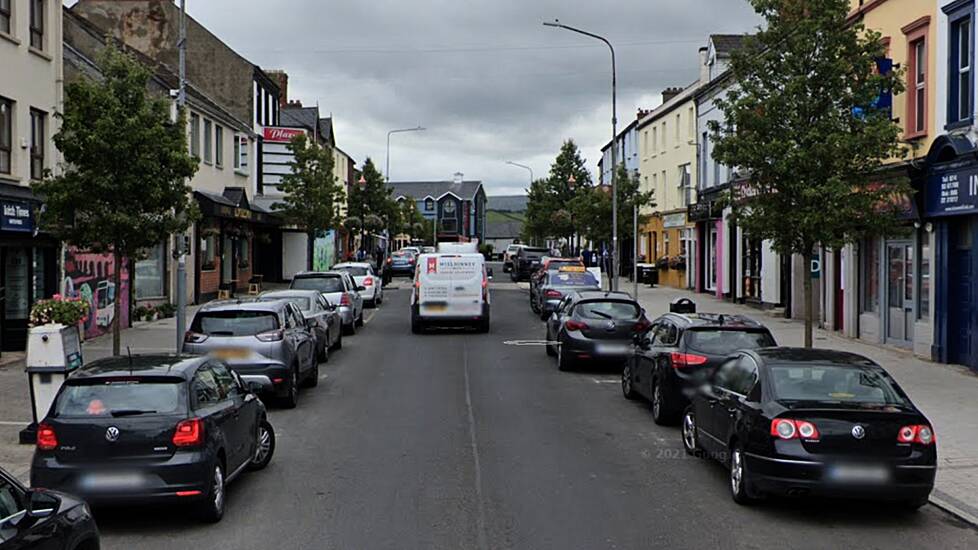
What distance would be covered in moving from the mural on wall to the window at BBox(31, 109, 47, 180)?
192 centimetres

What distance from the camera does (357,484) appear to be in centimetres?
1000

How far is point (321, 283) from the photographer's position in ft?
86.9

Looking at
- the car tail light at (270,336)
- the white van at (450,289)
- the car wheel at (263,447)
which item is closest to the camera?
the car wheel at (263,447)

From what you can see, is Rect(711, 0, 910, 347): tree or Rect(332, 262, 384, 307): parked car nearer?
Rect(711, 0, 910, 347): tree

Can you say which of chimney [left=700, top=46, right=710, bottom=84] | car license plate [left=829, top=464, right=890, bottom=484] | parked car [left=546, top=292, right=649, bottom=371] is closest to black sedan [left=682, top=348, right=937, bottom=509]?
car license plate [left=829, top=464, right=890, bottom=484]

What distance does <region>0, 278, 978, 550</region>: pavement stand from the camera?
8156 mm

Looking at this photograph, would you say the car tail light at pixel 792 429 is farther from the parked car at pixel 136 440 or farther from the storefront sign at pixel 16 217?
the storefront sign at pixel 16 217

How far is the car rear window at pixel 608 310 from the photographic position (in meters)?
18.8

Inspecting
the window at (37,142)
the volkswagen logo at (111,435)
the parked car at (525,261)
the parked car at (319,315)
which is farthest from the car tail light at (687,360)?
the parked car at (525,261)

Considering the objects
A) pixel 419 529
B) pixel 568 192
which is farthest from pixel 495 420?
pixel 568 192

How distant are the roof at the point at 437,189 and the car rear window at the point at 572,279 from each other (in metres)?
101

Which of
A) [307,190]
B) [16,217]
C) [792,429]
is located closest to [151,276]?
[16,217]

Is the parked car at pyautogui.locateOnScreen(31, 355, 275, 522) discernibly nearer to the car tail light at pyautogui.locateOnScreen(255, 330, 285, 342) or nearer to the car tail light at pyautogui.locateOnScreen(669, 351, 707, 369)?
the car tail light at pyautogui.locateOnScreen(255, 330, 285, 342)

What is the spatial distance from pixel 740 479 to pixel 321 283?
18.6 meters
